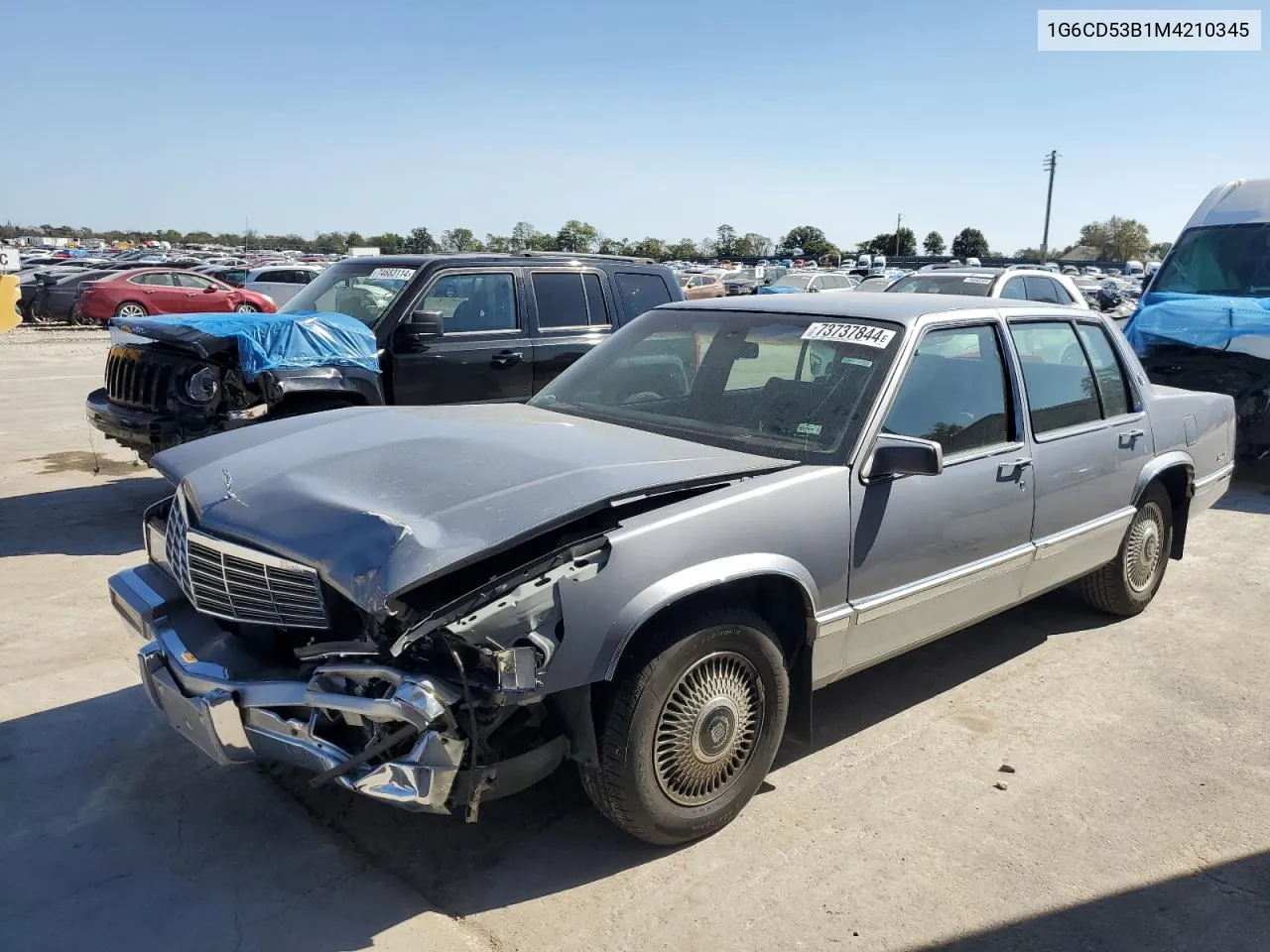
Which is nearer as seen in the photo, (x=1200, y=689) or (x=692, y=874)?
(x=692, y=874)

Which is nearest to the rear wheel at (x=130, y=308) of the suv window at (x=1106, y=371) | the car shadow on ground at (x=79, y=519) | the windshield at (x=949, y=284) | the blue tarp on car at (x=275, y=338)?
the car shadow on ground at (x=79, y=519)

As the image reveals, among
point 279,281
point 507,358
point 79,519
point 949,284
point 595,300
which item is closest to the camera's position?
point 79,519

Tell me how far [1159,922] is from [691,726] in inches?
60.3

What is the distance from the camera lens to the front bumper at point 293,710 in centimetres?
255

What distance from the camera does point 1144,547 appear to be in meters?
5.32

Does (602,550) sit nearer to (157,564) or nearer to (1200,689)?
(157,564)

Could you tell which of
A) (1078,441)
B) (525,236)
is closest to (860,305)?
(1078,441)

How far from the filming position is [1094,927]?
284cm

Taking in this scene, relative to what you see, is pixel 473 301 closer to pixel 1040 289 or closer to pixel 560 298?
pixel 560 298

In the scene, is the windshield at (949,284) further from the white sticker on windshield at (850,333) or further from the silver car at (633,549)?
the white sticker on windshield at (850,333)

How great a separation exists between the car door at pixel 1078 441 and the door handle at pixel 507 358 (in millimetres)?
4100

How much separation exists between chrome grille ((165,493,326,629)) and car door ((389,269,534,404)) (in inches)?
156

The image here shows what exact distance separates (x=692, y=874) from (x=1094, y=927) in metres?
1.22

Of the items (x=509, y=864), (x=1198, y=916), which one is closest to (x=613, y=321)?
(x=509, y=864)
